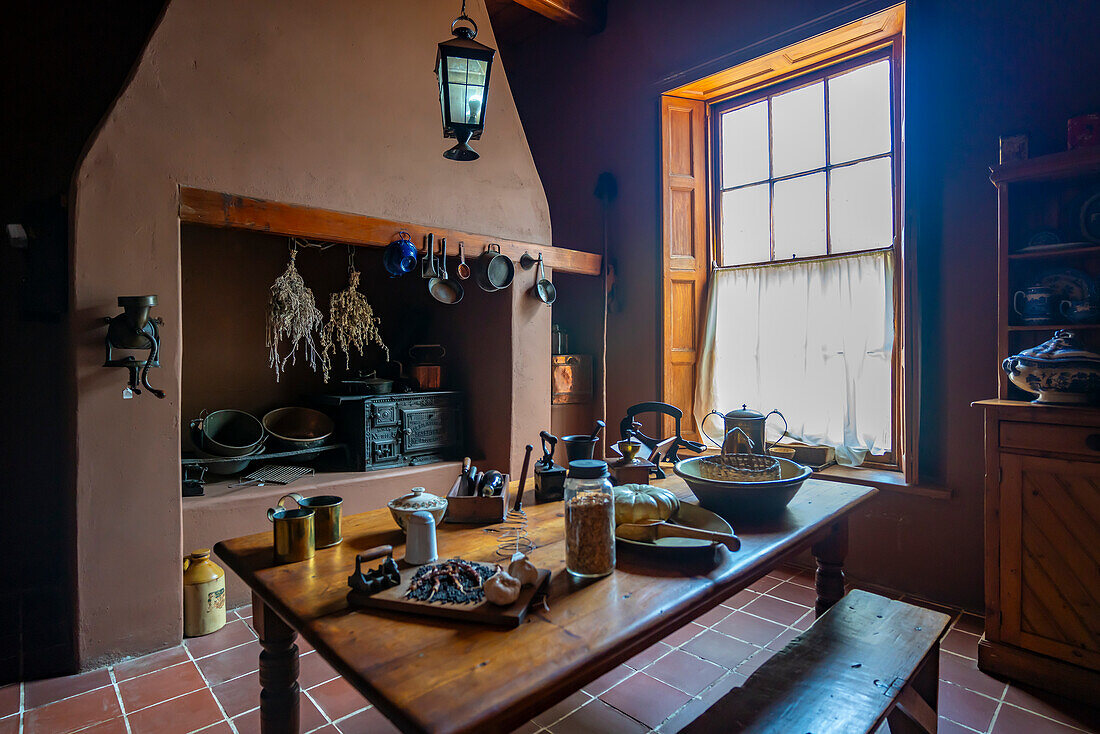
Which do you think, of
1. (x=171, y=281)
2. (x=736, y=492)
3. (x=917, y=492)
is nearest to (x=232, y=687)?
(x=171, y=281)

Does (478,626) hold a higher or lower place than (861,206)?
lower

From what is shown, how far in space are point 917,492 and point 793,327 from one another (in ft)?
4.13

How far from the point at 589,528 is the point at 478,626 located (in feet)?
1.17

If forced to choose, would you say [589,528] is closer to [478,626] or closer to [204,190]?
[478,626]

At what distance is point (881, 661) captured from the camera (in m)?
1.69

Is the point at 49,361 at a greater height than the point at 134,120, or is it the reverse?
the point at 134,120

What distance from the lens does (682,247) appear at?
14.8 ft

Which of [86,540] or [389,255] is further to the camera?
[389,255]

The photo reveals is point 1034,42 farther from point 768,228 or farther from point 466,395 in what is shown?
point 466,395

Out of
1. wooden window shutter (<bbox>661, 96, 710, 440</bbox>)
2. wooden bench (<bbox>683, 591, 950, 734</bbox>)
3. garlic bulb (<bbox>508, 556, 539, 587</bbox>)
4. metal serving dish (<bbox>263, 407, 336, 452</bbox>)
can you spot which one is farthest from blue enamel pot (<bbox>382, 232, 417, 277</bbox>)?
wooden bench (<bbox>683, 591, 950, 734</bbox>)

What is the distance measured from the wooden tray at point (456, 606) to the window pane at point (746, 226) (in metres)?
3.53

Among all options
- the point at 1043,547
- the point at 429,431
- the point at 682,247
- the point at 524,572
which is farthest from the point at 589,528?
the point at 682,247

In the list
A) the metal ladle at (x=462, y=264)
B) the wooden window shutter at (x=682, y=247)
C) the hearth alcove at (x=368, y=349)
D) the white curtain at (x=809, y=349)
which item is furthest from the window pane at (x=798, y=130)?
the metal ladle at (x=462, y=264)

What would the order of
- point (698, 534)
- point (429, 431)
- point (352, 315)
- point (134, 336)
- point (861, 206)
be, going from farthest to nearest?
1. point (429, 431)
2. point (352, 315)
3. point (861, 206)
4. point (134, 336)
5. point (698, 534)
